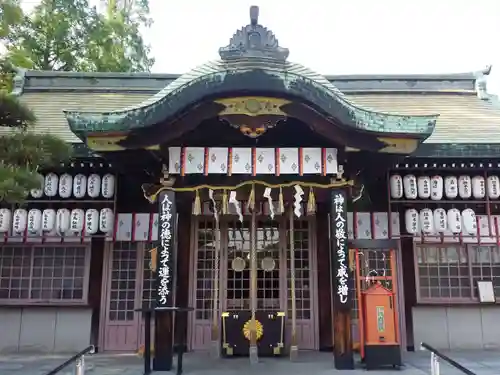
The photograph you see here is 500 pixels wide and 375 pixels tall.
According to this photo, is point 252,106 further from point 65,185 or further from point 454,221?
point 454,221

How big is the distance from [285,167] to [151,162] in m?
2.75

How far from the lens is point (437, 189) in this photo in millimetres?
10719

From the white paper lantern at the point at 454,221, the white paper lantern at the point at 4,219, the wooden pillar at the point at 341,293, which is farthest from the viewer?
the white paper lantern at the point at 454,221

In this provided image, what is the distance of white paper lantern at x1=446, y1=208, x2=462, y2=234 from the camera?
10633mm

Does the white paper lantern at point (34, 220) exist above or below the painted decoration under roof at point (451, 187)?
below

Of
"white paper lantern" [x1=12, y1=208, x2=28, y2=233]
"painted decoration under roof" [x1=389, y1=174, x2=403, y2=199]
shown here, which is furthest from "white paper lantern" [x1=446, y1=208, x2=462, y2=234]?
"white paper lantern" [x1=12, y1=208, x2=28, y2=233]

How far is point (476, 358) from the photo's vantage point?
9922 mm

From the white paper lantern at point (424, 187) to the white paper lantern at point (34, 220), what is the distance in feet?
28.5

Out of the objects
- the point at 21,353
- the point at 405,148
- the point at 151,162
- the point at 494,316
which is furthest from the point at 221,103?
the point at 494,316

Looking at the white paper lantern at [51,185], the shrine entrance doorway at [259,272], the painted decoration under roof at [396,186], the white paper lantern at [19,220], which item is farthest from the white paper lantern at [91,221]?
the painted decoration under roof at [396,186]

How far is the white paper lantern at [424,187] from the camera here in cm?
1074

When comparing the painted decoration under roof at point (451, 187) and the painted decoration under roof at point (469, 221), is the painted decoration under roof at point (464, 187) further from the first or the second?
the painted decoration under roof at point (469, 221)

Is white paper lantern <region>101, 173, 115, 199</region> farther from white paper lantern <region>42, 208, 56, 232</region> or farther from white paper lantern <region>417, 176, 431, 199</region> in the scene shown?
white paper lantern <region>417, 176, 431, 199</region>

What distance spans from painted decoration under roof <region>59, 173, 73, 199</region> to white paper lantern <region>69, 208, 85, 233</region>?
16.6 inches
